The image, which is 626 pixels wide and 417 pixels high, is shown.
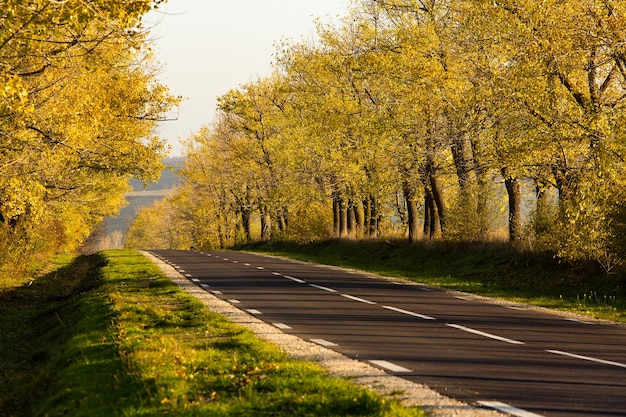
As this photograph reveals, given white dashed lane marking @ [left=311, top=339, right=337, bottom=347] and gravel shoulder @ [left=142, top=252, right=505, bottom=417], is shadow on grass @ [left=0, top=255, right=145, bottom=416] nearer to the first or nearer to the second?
gravel shoulder @ [left=142, top=252, right=505, bottom=417]

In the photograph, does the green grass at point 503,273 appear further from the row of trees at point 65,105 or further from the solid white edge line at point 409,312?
the row of trees at point 65,105

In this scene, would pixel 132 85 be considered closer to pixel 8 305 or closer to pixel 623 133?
pixel 8 305

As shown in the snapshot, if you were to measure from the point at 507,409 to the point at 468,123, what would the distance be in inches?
827

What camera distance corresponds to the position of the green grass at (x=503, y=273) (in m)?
19.0

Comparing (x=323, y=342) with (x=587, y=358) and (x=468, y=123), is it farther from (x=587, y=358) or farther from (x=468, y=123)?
(x=468, y=123)

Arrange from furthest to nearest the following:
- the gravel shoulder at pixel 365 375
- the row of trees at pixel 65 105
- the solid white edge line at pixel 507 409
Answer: the row of trees at pixel 65 105 < the gravel shoulder at pixel 365 375 < the solid white edge line at pixel 507 409

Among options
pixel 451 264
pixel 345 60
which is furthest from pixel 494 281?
pixel 345 60

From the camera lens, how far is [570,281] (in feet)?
70.2

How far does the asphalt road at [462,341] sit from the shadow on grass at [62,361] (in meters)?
3.04

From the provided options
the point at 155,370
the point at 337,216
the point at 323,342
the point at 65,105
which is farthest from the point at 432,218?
the point at 155,370

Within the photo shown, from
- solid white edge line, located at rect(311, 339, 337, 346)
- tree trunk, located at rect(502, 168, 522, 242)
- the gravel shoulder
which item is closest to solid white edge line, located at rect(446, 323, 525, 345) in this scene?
solid white edge line, located at rect(311, 339, 337, 346)

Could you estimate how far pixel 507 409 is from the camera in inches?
276

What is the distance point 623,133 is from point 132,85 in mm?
21705

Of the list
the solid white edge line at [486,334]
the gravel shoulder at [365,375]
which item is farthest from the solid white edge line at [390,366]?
the solid white edge line at [486,334]
